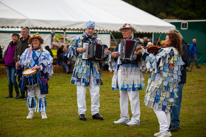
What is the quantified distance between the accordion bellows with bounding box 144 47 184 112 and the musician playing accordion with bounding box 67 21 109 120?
1.65 metres

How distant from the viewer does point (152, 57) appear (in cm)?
491

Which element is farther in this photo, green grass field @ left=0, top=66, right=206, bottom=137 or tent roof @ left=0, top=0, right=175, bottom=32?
tent roof @ left=0, top=0, right=175, bottom=32

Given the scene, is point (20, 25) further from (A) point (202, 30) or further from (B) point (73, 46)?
(A) point (202, 30)

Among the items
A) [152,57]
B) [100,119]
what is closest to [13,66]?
[100,119]

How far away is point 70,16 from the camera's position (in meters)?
14.2

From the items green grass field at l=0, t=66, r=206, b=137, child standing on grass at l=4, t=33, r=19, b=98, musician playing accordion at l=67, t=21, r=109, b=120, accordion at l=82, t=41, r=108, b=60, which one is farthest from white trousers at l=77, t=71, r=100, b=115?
child standing on grass at l=4, t=33, r=19, b=98

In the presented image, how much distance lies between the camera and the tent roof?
12625mm

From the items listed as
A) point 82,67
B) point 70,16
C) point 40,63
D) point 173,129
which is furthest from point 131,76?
point 70,16

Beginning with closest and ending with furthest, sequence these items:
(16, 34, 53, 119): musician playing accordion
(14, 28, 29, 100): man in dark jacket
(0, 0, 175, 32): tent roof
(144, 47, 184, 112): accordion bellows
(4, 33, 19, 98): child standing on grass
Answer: (144, 47, 184, 112): accordion bellows
(16, 34, 53, 119): musician playing accordion
(14, 28, 29, 100): man in dark jacket
(4, 33, 19, 98): child standing on grass
(0, 0, 175, 32): tent roof

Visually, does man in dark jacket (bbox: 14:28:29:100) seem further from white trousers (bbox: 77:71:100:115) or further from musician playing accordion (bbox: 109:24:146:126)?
musician playing accordion (bbox: 109:24:146:126)

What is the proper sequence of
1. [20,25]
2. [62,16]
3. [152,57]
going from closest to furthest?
[152,57] < [20,25] < [62,16]

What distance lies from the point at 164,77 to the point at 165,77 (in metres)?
0.02

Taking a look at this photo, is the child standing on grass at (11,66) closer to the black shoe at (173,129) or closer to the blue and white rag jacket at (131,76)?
the blue and white rag jacket at (131,76)

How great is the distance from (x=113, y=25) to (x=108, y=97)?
20.7 ft
